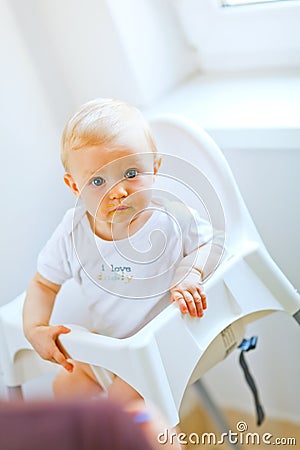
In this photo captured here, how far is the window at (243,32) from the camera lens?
1.18 metres

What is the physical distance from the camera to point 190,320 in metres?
0.82

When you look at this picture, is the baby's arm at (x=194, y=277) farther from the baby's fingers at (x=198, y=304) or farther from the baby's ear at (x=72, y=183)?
the baby's ear at (x=72, y=183)

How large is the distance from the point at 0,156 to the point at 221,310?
0.47 meters

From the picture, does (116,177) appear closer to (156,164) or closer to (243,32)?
(156,164)

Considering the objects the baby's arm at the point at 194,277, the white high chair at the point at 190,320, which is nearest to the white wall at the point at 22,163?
the white high chair at the point at 190,320

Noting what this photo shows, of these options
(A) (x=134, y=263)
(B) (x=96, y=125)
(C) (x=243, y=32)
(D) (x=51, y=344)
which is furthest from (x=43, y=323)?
(C) (x=243, y=32)

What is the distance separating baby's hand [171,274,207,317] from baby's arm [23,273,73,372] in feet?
0.47

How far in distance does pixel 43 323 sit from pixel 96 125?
0.27 m

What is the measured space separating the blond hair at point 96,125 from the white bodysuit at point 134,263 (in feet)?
0.33

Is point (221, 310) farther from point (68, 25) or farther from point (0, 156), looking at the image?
point (68, 25)

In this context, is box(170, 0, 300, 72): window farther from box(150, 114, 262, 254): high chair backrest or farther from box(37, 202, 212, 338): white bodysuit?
box(37, 202, 212, 338): white bodysuit

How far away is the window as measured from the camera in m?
1.18

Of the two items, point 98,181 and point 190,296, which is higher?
point 98,181

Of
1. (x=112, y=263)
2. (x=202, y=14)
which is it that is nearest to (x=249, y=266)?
(x=112, y=263)
